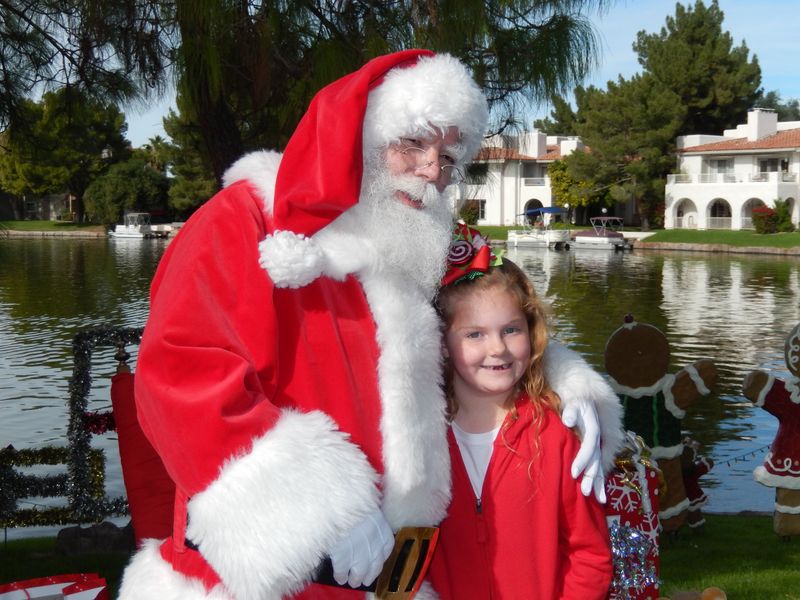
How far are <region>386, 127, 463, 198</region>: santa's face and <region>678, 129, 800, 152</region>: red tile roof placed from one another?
4320 cm

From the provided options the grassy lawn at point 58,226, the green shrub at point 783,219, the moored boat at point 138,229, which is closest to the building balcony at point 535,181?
the green shrub at point 783,219

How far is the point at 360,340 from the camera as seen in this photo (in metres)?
1.98

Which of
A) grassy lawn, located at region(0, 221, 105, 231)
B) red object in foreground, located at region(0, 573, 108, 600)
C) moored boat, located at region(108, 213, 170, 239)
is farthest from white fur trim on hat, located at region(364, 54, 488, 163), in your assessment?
grassy lawn, located at region(0, 221, 105, 231)

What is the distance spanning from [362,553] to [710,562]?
129 inches

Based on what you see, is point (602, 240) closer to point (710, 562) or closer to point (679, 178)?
point (679, 178)

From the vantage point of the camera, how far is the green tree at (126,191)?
51.7 meters

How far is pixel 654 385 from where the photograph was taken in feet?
15.2

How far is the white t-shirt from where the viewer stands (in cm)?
221

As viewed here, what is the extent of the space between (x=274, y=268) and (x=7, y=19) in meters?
3.46

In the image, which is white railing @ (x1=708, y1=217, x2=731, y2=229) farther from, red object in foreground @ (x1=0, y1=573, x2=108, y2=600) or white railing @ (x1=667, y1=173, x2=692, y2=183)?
red object in foreground @ (x1=0, y1=573, x2=108, y2=600)

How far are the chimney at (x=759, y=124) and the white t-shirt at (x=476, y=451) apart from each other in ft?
147

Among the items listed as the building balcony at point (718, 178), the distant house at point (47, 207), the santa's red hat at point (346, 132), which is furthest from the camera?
the distant house at point (47, 207)

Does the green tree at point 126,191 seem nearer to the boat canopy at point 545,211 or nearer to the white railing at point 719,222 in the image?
the boat canopy at point 545,211

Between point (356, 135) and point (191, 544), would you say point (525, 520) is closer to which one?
point (191, 544)
